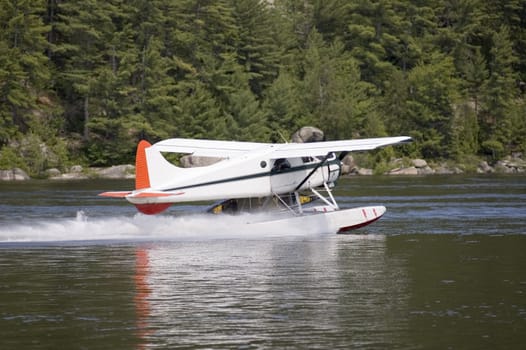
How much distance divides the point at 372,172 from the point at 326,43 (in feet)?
69.7

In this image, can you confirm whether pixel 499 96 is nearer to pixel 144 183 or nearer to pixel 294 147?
pixel 294 147

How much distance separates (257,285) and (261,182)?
26.9ft

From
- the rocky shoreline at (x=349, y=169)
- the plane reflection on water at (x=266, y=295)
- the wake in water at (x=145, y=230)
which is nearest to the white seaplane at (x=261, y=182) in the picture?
the wake in water at (x=145, y=230)

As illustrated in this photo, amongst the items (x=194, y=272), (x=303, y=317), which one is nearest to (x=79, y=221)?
(x=194, y=272)

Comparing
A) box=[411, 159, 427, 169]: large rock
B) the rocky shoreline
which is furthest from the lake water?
box=[411, 159, 427, 169]: large rock

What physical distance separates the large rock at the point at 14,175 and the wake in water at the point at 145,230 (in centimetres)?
3313

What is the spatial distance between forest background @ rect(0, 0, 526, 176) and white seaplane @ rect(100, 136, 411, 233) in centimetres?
3686

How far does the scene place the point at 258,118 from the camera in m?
68.1

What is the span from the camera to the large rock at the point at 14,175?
55.9 m

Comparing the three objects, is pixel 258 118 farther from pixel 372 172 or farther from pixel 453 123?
pixel 453 123

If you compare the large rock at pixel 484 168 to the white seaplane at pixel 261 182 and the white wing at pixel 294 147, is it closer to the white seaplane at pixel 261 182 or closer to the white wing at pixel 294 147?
the white wing at pixel 294 147

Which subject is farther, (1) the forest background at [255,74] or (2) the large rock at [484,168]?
(2) the large rock at [484,168]

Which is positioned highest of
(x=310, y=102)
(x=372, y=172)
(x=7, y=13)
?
(x=7, y=13)

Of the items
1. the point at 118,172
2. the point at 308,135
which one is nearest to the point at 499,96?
the point at 308,135
